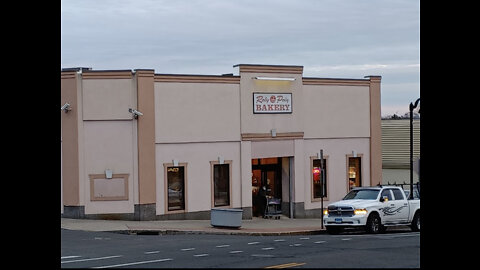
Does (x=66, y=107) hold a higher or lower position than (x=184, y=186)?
higher

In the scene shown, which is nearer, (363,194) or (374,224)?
(374,224)

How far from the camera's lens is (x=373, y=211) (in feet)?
80.0

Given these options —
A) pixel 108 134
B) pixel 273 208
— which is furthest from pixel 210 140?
pixel 273 208

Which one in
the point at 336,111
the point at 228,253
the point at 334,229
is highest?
the point at 336,111

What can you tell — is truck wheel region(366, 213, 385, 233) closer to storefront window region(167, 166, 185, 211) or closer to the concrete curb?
the concrete curb

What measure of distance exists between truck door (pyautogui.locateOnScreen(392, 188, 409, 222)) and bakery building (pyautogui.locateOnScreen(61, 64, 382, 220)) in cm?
307

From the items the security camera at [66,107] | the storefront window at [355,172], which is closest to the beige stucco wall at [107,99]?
the security camera at [66,107]

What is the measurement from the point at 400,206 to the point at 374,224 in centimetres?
121

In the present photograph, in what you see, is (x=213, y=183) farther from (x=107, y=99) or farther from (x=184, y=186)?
(x=107, y=99)

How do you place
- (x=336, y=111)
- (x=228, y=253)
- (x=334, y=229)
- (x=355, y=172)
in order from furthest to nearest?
(x=355, y=172) < (x=336, y=111) < (x=334, y=229) < (x=228, y=253)
